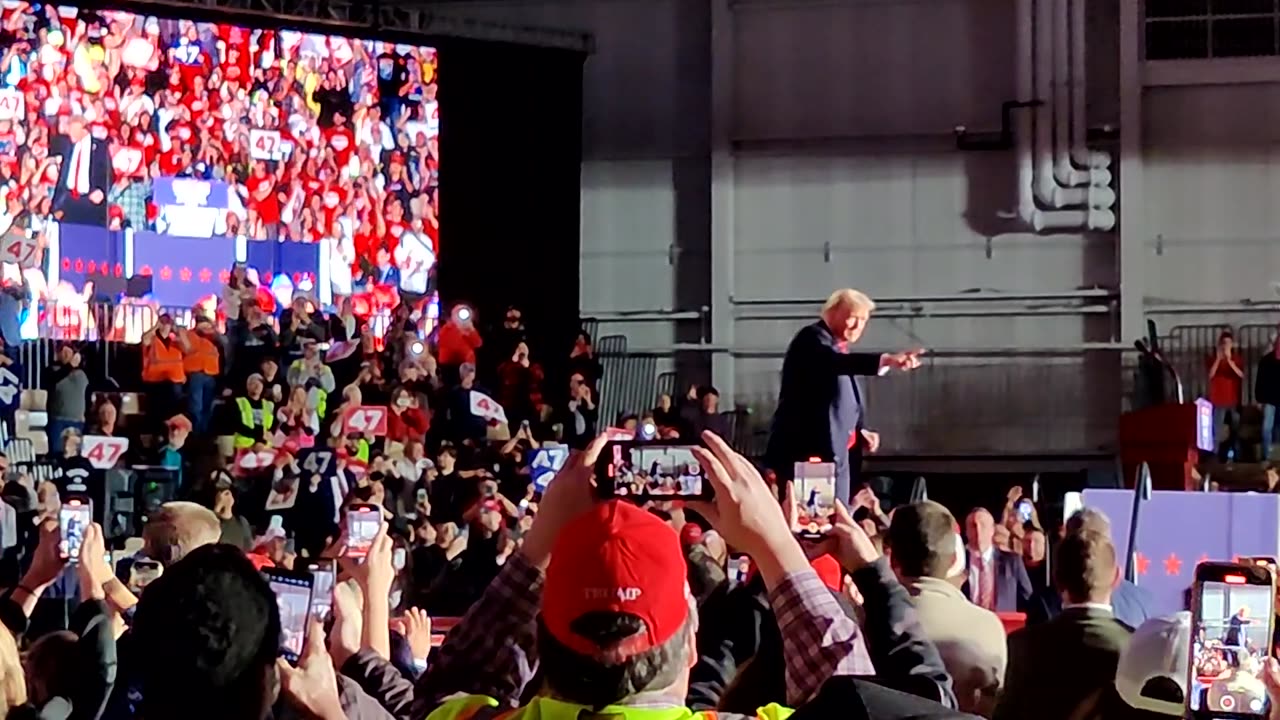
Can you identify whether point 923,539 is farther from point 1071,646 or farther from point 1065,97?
point 1065,97

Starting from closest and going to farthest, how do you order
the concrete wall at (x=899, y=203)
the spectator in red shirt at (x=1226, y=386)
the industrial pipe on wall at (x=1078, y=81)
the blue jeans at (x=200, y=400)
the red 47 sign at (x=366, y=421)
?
the red 47 sign at (x=366, y=421) < the blue jeans at (x=200, y=400) < the spectator in red shirt at (x=1226, y=386) < the concrete wall at (x=899, y=203) < the industrial pipe on wall at (x=1078, y=81)

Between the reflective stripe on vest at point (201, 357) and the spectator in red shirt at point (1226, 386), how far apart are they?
288 inches

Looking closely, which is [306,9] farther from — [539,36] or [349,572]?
[349,572]

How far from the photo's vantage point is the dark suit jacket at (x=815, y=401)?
7680mm

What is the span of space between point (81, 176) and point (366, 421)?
271cm

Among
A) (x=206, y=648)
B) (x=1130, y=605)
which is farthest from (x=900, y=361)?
(x=206, y=648)

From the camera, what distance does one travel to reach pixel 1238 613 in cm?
270

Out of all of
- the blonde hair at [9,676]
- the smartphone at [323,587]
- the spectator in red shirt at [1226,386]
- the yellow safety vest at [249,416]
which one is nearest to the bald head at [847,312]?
the smartphone at [323,587]

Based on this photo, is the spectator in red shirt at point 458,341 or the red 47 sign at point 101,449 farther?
the spectator in red shirt at point 458,341

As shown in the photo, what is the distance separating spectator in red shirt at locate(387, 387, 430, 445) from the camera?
12.7 metres

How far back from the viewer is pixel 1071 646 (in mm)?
3594

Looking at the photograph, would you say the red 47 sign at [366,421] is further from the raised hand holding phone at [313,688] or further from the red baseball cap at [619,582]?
the red baseball cap at [619,582]

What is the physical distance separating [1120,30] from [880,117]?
2066 millimetres

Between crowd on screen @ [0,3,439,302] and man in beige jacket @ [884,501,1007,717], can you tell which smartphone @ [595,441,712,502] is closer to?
man in beige jacket @ [884,501,1007,717]
